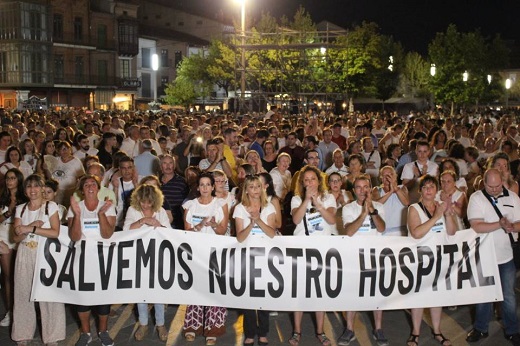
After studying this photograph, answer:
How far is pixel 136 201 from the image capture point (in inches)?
263

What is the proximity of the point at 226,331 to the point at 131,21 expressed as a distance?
59.0 meters

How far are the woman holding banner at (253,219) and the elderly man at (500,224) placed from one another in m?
2.06

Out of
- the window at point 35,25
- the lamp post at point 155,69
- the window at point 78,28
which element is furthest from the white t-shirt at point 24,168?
the lamp post at point 155,69

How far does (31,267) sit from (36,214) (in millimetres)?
549

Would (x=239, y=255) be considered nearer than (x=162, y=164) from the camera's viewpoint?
Yes

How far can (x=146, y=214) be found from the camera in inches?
264

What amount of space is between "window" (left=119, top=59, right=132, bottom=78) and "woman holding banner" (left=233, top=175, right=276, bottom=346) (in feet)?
193

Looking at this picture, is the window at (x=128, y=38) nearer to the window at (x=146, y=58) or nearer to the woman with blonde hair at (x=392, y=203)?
the window at (x=146, y=58)

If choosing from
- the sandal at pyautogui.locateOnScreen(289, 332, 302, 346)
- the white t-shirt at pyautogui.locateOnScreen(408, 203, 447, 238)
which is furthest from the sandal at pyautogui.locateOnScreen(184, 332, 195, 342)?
the white t-shirt at pyautogui.locateOnScreen(408, 203, 447, 238)

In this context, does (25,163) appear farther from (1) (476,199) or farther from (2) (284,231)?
(1) (476,199)

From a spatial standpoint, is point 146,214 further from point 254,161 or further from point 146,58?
point 146,58

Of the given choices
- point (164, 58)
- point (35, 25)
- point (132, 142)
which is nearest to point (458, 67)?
point (164, 58)

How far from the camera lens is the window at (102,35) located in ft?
195

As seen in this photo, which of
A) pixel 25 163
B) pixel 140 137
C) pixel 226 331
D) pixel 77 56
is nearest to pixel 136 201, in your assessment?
pixel 226 331
